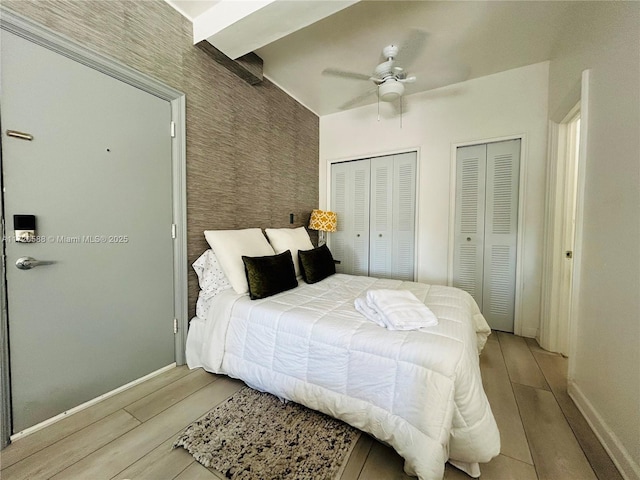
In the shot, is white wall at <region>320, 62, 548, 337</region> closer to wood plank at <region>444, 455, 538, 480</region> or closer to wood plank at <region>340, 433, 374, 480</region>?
wood plank at <region>444, 455, 538, 480</region>

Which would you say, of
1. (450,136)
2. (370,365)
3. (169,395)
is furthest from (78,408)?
(450,136)

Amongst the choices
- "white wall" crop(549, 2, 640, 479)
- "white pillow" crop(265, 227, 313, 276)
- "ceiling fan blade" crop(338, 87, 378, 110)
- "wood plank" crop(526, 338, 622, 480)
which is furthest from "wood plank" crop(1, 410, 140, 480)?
"ceiling fan blade" crop(338, 87, 378, 110)

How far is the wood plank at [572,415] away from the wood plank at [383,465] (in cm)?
89

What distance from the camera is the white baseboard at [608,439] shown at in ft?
3.52

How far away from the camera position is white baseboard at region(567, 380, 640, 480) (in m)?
1.07

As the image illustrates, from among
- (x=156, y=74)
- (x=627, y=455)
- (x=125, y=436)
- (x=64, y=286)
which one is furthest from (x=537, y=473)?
(x=156, y=74)

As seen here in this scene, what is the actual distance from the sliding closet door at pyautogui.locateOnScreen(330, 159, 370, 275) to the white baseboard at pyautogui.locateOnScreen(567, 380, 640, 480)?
7.35ft

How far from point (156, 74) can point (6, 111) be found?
860mm

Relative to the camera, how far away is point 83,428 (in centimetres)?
135

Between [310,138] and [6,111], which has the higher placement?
[310,138]

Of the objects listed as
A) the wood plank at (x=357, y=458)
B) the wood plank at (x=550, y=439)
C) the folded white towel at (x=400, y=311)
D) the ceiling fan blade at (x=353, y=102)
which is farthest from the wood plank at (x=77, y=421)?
the ceiling fan blade at (x=353, y=102)

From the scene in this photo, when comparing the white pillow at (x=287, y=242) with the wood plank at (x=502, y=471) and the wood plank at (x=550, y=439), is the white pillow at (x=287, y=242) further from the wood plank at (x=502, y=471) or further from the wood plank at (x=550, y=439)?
the wood plank at (x=550, y=439)

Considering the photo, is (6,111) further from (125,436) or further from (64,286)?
(125,436)

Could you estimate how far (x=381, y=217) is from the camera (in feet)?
10.9
